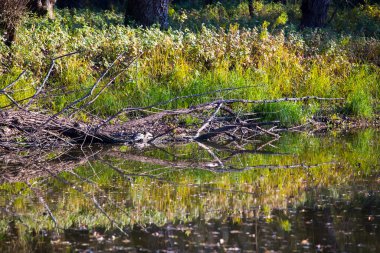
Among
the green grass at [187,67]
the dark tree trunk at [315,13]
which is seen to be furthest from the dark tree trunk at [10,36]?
the dark tree trunk at [315,13]

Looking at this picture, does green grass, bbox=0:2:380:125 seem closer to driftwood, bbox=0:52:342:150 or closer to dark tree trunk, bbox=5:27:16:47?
dark tree trunk, bbox=5:27:16:47

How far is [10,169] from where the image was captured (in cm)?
866

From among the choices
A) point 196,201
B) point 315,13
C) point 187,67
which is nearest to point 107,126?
point 187,67

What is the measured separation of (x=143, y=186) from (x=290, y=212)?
5.50 feet

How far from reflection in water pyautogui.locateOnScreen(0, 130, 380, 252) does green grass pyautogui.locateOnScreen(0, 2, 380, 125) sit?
220 cm

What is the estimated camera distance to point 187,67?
43.3 ft

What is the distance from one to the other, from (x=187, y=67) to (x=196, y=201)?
20.4ft

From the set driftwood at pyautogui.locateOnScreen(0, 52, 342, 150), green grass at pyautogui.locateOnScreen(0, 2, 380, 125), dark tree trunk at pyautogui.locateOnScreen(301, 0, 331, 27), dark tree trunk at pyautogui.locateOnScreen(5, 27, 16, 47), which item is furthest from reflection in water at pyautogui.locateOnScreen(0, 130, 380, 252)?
dark tree trunk at pyautogui.locateOnScreen(301, 0, 331, 27)

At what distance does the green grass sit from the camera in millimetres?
12266

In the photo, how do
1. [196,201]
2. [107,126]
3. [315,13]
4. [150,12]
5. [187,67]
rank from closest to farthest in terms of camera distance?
[196,201]
[107,126]
[187,67]
[150,12]
[315,13]

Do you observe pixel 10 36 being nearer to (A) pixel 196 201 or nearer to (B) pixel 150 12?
(B) pixel 150 12

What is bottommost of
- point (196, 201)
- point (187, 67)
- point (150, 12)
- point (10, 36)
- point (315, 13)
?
point (196, 201)

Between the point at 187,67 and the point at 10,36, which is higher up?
the point at 10,36

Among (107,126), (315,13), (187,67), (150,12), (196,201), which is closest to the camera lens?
(196,201)
